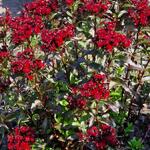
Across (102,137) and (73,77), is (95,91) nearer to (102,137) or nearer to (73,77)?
A: (102,137)

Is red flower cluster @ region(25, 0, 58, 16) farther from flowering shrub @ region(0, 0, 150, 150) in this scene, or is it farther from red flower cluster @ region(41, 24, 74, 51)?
red flower cluster @ region(41, 24, 74, 51)

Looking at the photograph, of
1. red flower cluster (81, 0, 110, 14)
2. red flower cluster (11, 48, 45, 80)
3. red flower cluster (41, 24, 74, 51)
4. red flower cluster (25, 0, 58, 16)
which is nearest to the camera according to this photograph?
red flower cluster (11, 48, 45, 80)

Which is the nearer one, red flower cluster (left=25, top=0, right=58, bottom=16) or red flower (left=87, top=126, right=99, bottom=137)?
red flower (left=87, top=126, right=99, bottom=137)

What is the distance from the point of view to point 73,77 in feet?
20.2

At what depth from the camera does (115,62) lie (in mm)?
5473

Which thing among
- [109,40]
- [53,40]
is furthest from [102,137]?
[53,40]

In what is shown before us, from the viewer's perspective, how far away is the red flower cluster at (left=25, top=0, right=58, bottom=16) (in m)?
6.10

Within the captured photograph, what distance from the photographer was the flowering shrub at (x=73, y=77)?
507cm

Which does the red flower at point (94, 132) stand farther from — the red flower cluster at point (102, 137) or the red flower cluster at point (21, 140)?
the red flower cluster at point (21, 140)

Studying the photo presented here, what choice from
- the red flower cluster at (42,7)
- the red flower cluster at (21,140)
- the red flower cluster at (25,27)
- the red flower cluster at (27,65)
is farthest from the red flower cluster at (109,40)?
the red flower cluster at (21,140)

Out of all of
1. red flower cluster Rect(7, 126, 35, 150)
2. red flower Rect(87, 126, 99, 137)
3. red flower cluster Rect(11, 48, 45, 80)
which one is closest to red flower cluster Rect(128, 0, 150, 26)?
red flower cluster Rect(11, 48, 45, 80)

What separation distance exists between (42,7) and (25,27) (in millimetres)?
743

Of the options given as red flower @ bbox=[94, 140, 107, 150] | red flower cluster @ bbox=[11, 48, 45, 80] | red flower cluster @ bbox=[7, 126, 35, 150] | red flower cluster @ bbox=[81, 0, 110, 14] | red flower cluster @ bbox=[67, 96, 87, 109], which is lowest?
red flower @ bbox=[94, 140, 107, 150]

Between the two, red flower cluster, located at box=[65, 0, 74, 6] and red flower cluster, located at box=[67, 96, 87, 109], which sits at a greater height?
red flower cluster, located at box=[65, 0, 74, 6]
